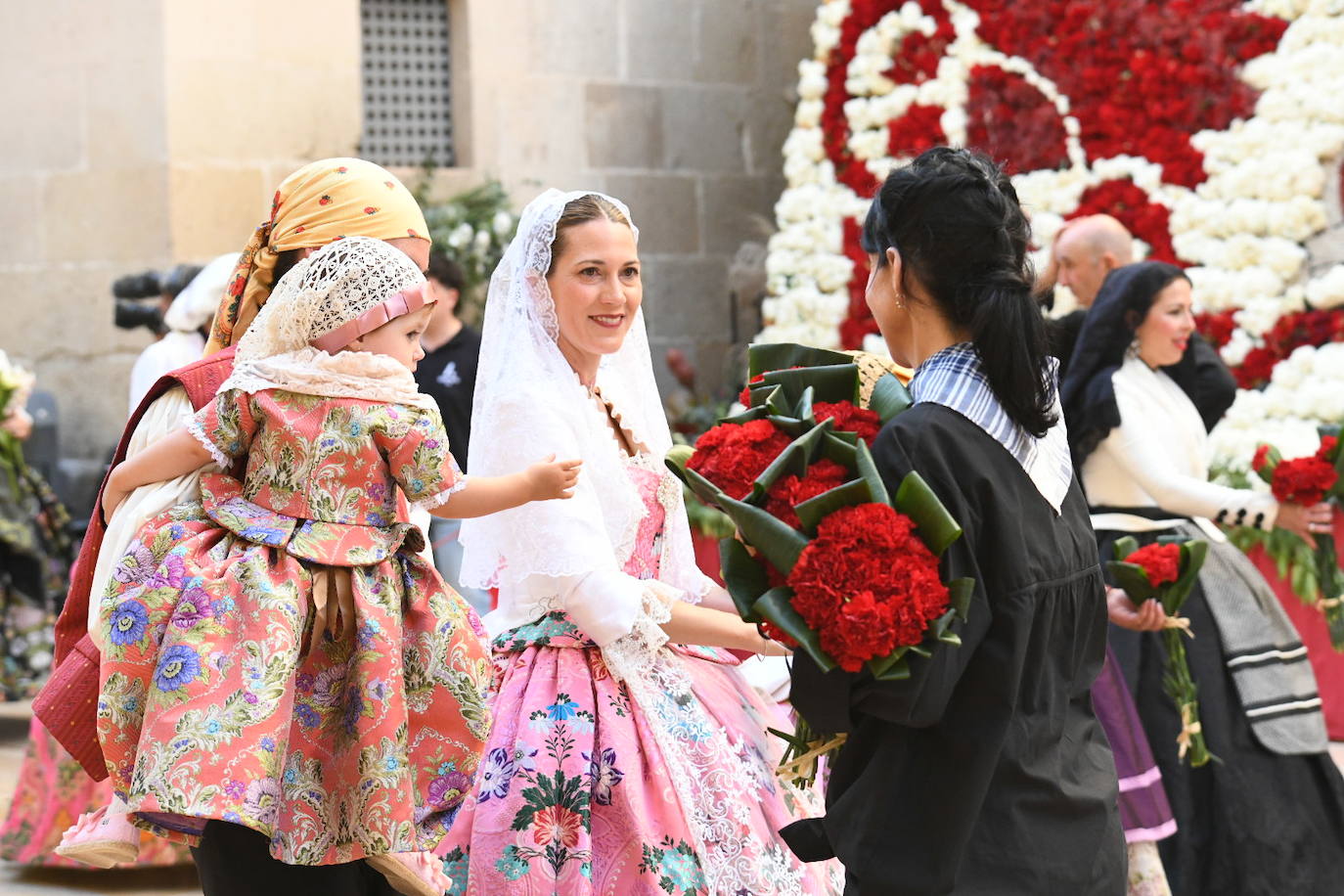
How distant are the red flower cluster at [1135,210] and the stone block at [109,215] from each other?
13.1 feet

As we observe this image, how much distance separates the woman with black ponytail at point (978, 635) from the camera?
210 cm

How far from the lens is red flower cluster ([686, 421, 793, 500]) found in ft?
6.95

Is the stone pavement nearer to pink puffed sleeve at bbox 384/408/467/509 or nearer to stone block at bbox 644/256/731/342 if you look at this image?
pink puffed sleeve at bbox 384/408/467/509

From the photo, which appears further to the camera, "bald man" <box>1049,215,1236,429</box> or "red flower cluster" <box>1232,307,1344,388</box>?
"red flower cluster" <box>1232,307,1344,388</box>

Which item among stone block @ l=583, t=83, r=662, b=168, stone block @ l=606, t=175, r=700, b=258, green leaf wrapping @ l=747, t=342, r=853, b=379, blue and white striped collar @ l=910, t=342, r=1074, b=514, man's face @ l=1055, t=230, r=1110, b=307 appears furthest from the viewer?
stone block @ l=606, t=175, r=700, b=258

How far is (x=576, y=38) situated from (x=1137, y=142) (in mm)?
2792

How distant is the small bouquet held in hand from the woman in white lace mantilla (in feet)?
2.40

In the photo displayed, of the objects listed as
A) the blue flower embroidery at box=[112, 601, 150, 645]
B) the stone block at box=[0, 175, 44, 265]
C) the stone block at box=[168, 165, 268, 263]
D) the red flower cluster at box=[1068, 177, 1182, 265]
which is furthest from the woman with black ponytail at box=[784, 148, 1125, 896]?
the stone block at box=[0, 175, 44, 265]

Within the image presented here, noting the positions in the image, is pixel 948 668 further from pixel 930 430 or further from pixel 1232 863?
pixel 1232 863

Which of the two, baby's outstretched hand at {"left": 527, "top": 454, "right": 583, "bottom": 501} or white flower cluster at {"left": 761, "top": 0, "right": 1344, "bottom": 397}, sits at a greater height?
white flower cluster at {"left": 761, "top": 0, "right": 1344, "bottom": 397}

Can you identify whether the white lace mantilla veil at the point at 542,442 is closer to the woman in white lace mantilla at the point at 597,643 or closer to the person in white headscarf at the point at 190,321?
the woman in white lace mantilla at the point at 597,643

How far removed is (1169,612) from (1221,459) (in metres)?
2.78

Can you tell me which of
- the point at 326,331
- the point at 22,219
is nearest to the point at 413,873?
the point at 326,331

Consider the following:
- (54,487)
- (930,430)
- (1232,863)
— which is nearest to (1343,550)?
(1232,863)
